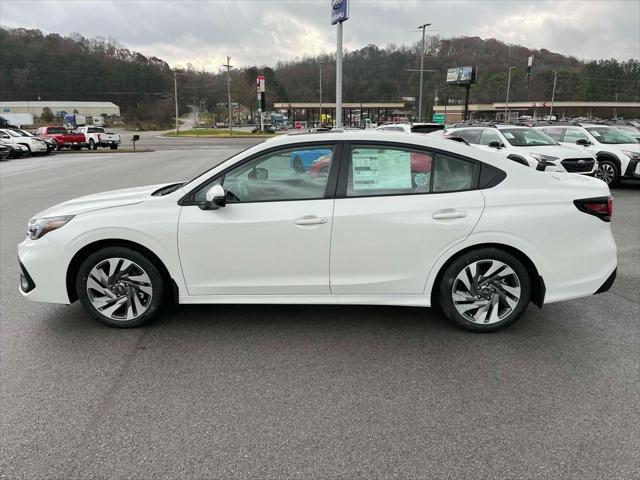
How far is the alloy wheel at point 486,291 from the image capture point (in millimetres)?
3896

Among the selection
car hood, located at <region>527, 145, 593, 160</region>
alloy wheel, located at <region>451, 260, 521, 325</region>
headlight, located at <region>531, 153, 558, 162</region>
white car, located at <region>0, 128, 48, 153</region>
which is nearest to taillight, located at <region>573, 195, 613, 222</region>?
alloy wheel, located at <region>451, 260, 521, 325</region>

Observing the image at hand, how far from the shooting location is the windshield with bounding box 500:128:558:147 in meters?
13.0

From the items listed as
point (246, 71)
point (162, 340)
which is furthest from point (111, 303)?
point (246, 71)

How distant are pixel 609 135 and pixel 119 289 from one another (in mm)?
14349

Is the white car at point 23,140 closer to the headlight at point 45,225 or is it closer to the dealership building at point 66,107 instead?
the headlight at point 45,225

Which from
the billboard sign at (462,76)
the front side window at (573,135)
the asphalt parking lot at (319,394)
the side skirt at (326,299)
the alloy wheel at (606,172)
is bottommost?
the asphalt parking lot at (319,394)

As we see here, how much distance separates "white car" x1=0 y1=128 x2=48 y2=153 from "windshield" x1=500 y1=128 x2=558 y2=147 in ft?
86.8

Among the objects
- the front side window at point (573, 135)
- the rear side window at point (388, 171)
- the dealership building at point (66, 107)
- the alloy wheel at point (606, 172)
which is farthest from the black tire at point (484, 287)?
the dealership building at point (66, 107)

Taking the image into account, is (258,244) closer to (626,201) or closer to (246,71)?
(626,201)

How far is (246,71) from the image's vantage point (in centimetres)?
13012

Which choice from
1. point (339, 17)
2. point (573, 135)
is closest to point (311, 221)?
point (339, 17)

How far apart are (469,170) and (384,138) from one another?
28.8 inches

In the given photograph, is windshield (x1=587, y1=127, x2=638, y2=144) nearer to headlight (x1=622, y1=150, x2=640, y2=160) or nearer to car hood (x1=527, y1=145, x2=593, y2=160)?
headlight (x1=622, y1=150, x2=640, y2=160)

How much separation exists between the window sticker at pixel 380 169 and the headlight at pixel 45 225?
7.81 ft
